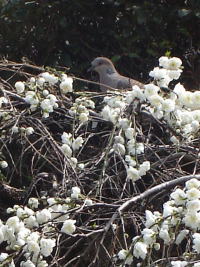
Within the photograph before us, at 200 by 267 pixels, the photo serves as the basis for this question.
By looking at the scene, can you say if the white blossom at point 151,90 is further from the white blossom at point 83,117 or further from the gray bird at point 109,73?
the gray bird at point 109,73

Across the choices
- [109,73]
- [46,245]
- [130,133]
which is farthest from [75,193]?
[109,73]

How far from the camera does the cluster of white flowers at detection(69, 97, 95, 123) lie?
178 inches

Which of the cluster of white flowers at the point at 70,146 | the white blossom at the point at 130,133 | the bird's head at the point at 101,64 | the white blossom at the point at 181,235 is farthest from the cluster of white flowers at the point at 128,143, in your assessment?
the bird's head at the point at 101,64

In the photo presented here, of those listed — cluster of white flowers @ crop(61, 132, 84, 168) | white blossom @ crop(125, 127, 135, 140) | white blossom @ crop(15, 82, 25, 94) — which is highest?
white blossom @ crop(15, 82, 25, 94)

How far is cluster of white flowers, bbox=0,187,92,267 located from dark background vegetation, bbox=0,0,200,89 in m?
2.92

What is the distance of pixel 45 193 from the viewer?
4.45 meters

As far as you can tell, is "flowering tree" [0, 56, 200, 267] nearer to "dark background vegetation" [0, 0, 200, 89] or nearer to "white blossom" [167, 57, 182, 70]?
"white blossom" [167, 57, 182, 70]

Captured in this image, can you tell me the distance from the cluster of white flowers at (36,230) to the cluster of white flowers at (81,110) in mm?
713

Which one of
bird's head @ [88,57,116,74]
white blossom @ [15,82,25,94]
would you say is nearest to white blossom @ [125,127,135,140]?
white blossom @ [15,82,25,94]

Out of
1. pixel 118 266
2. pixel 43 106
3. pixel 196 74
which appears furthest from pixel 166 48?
pixel 118 266

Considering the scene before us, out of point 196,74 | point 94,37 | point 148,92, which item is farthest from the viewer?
point 94,37

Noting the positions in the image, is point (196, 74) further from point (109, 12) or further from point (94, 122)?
point (94, 122)

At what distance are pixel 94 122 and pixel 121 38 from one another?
1840 mm

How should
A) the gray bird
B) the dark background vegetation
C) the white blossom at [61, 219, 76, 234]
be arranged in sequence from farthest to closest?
the gray bird
the dark background vegetation
the white blossom at [61, 219, 76, 234]
